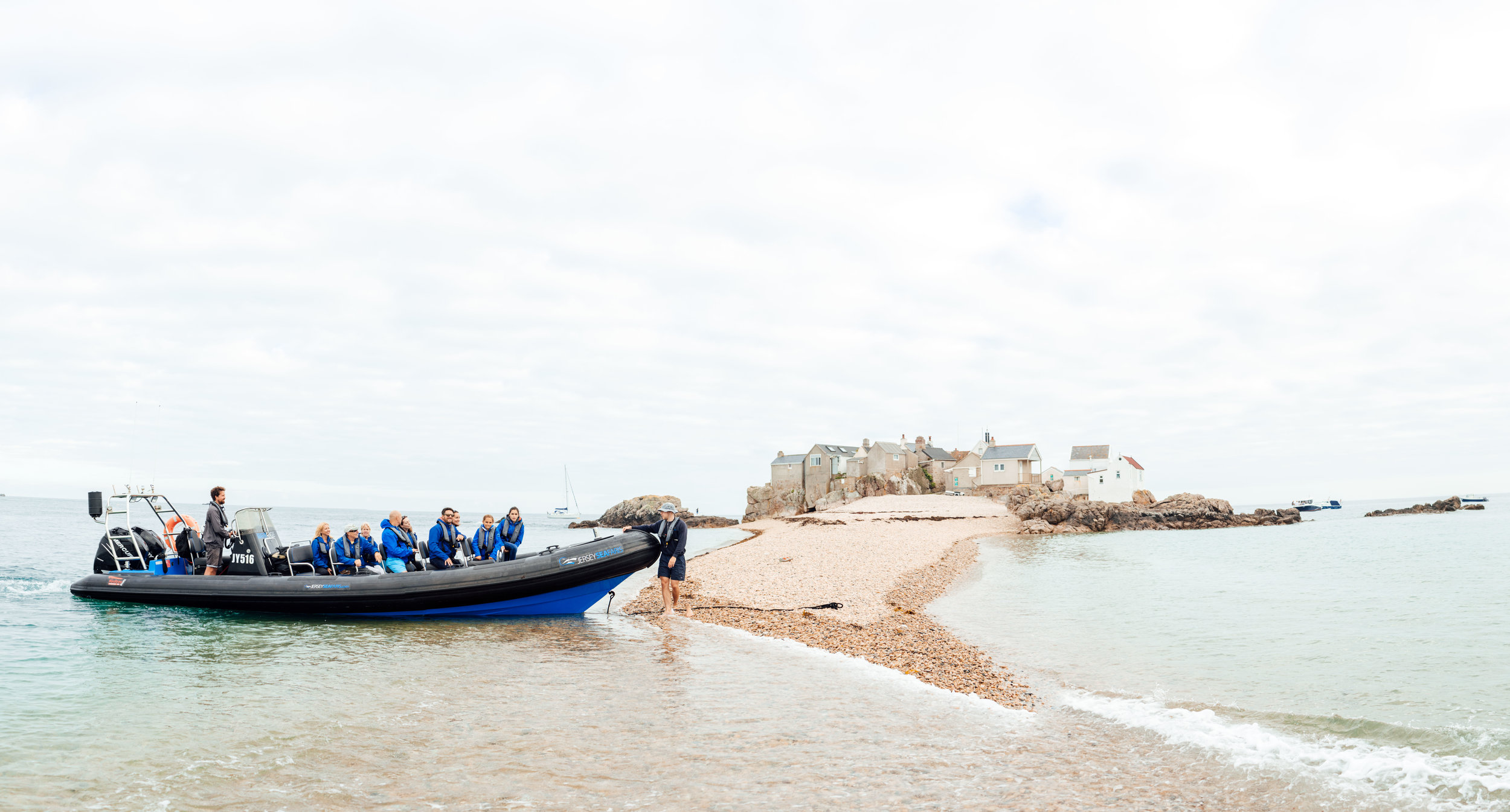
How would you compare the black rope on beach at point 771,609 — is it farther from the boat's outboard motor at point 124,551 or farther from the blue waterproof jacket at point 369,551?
the boat's outboard motor at point 124,551

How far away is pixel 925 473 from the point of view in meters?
77.1

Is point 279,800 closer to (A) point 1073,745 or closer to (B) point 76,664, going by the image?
(A) point 1073,745

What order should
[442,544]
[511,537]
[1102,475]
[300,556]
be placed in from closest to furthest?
[442,544] → [511,537] → [300,556] → [1102,475]

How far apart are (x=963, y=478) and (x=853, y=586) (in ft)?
191

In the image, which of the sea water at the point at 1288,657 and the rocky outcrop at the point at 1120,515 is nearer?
the sea water at the point at 1288,657

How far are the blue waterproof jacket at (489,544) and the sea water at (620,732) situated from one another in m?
3.03

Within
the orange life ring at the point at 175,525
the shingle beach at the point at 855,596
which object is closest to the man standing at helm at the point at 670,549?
the shingle beach at the point at 855,596

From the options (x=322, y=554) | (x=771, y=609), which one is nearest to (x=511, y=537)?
(x=322, y=554)

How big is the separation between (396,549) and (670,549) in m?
5.37

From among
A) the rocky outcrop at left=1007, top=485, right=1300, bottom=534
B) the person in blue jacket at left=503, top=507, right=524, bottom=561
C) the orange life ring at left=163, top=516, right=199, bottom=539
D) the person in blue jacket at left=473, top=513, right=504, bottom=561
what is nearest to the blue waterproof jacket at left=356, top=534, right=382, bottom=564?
the person in blue jacket at left=473, top=513, right=504, bottom=561

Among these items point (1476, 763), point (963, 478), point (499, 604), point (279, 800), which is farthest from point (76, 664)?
point (963, 478)

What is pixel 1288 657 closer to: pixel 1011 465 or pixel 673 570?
pixel 673 570

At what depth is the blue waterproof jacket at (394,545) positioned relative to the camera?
48.5 ft

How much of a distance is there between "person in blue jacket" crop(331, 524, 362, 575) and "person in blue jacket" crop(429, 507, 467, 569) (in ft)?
4.44
